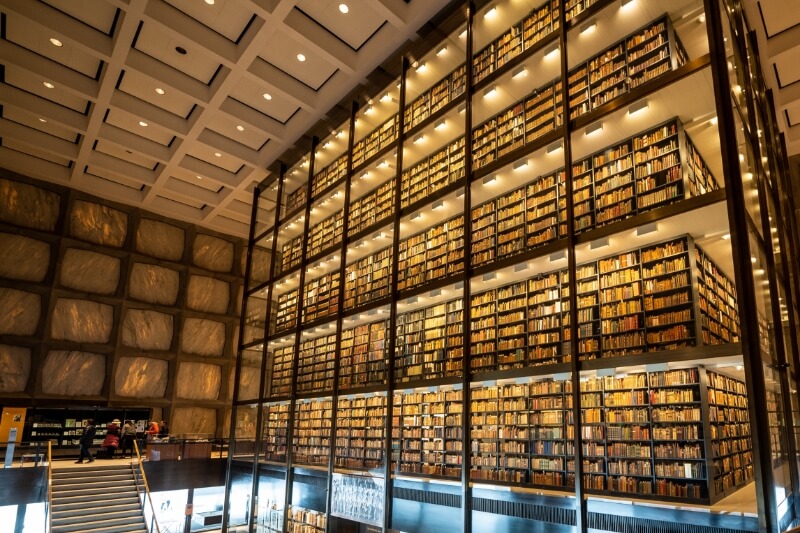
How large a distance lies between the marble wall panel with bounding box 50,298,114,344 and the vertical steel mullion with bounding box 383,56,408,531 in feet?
32.0

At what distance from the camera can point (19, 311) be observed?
1355 centimetres

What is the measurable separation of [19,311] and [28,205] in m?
2.78

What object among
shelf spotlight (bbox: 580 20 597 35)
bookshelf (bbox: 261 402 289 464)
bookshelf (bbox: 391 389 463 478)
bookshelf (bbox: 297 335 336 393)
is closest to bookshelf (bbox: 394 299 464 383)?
bookshelf (bbox: 391 389 463 478)

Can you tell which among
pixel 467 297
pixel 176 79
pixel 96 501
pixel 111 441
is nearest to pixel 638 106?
pixel 467 297

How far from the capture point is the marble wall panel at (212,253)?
17156 mm

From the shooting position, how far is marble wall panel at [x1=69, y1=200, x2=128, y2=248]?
14837 mm

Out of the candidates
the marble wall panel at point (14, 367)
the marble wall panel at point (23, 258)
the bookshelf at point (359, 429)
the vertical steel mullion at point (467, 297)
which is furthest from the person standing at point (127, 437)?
the vertical steel mullion at point (467, 297)

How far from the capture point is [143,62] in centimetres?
1016

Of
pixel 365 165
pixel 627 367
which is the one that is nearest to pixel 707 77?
pixel 627 367

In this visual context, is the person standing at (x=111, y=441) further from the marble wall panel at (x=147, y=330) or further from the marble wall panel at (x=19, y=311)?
the marble wall panel at (x=19, y=311)

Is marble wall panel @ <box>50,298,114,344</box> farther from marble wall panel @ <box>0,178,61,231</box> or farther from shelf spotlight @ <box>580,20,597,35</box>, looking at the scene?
shelf spotlight @ <box>580,20,597,35</box>

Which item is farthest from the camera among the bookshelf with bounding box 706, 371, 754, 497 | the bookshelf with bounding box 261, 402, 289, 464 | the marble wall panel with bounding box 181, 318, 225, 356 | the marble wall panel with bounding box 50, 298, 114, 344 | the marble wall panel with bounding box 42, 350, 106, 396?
the marble wall panel with bounding box 181, 318, 225, 356

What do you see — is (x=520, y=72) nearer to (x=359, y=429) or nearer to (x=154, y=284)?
(x=359, y=429)

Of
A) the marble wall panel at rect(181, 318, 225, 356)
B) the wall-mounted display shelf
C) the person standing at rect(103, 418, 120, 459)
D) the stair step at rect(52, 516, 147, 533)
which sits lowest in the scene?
the stair step at rect(52, 516, 147, 533)
